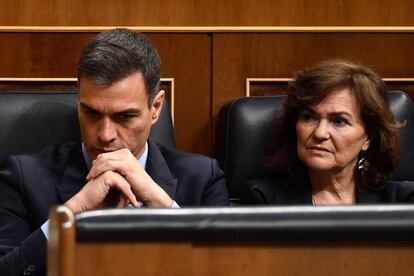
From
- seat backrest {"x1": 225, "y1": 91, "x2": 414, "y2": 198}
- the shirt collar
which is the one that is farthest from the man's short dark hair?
seat backrest {"x1": 225, "y1": 91, "x2": 414, "y2": 198}

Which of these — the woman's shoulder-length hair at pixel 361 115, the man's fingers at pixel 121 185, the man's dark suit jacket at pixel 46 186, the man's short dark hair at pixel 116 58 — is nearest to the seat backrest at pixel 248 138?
the woman's shoulder-length hair at pixel 361 115

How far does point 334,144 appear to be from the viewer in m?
1.30

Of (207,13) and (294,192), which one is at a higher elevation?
(207,13)

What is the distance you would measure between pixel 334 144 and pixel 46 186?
0.51 metres

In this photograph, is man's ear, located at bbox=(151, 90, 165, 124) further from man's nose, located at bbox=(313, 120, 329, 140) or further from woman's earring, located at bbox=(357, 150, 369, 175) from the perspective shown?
woman's earring, located at bbox=(357, 150, 369, 175)

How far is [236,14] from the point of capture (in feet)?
5.73

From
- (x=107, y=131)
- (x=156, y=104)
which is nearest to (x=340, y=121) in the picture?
(x=156, y=104)

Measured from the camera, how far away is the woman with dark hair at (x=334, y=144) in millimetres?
1297

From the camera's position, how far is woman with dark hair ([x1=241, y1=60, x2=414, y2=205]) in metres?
1.30

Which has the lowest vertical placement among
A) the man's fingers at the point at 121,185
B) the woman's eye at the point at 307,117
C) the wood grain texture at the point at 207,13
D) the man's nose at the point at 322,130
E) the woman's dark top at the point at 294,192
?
the woman's dark top at the point at 294,192

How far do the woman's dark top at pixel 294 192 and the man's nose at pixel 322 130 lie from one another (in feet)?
0.36

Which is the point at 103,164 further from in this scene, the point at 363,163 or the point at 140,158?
the point at 363,163

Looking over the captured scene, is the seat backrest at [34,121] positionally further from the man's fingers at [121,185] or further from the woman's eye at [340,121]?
the woman's eye at [340,121]

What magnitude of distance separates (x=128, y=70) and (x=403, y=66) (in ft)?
2.67
